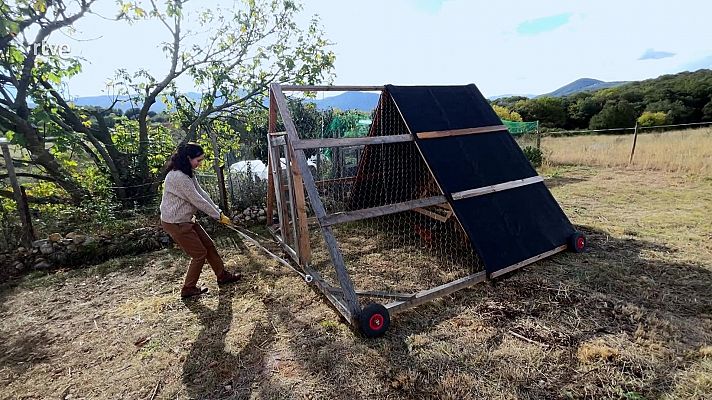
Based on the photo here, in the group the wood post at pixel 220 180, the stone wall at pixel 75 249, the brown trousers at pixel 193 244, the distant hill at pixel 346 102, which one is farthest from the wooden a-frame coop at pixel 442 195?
the distant hill at pixel 346 102

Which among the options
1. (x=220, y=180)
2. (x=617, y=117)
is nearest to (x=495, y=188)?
(x=220, y=180)

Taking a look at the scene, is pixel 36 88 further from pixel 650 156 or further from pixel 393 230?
pixel 650 156

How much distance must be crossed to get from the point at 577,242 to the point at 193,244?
429 cm

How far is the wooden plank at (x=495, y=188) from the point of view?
3.77 meters

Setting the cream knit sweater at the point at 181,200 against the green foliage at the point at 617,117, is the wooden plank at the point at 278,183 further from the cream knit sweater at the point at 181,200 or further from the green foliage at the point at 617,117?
the green foliage at the point at 617,117

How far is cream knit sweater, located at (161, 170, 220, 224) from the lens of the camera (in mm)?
3398

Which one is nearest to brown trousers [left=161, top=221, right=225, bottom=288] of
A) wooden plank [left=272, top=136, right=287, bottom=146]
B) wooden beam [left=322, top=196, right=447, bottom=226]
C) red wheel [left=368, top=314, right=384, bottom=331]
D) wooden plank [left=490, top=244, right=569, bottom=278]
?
wooden plank [left=272, top=136, right=287, bottom=146]

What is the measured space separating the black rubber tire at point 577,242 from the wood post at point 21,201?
677cm

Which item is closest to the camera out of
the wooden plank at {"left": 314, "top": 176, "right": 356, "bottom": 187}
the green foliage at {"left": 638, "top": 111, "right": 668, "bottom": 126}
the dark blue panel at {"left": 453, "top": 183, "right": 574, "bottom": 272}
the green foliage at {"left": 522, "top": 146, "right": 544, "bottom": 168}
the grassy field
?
the grassy field

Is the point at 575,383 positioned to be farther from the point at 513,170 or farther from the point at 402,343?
the point at 513,170

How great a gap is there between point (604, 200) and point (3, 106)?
1025 centimetres

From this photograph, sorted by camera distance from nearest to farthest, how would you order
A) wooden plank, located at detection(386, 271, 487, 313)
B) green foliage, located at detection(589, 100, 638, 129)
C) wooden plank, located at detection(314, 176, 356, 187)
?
wooden plank, located at detection(386, 271, 487, 313)
wooden plank, located at detection(314, 176, 356, 187)
green foliage, located at detection(589, 100, 638, 129)

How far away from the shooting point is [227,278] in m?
4.00

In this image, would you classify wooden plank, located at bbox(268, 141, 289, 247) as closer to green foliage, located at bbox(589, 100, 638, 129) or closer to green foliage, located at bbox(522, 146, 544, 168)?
green foliage, located at bbox(522, 146, 544, 168)
